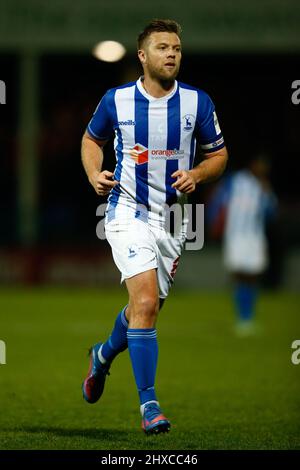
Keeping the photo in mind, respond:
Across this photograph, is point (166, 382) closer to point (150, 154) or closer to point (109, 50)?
point (150, 154)

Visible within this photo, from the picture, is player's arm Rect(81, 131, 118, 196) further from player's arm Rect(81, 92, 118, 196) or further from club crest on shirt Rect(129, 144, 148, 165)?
club crest on shirt Rect(129, 144, 148, 165)

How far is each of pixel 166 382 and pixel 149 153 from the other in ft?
9.68

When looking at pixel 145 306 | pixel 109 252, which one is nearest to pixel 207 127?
pixel 145 306

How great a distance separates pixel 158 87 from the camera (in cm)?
557

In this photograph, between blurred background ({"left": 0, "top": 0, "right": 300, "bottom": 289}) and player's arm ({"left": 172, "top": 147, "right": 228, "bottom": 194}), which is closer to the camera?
player's arm ({"left": 172, "top": 147, "right": 228, "bottom": 194})

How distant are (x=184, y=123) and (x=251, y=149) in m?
15.1

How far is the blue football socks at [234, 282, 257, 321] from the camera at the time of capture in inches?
469

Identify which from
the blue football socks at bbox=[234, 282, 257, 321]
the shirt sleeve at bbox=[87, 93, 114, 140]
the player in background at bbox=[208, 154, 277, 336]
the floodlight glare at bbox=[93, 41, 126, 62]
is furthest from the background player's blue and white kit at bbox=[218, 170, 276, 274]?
the shirt sleeve at bbox=[87, 93, 114, 140]

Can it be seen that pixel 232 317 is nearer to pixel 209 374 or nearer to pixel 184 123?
pixel 209 374

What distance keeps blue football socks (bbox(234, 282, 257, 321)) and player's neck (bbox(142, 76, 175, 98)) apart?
657 centimetres

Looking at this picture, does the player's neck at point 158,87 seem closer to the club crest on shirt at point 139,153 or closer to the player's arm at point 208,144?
the player's arm at point 208,144

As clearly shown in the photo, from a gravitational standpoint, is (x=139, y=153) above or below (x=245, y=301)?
above

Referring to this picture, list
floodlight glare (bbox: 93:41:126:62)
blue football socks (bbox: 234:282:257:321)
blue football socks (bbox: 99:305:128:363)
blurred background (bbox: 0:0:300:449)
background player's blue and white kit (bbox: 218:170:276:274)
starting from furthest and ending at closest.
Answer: floodlight glare (bbox: 93:41:126:62) → background player's blue and white kit (bbox: 218:170:276:274) → blue football socks (bbox: 234:282:257:321) → blurred background (bbox: 0:0:300:449) → blue football socks (bbox: 99:305:128:363)
